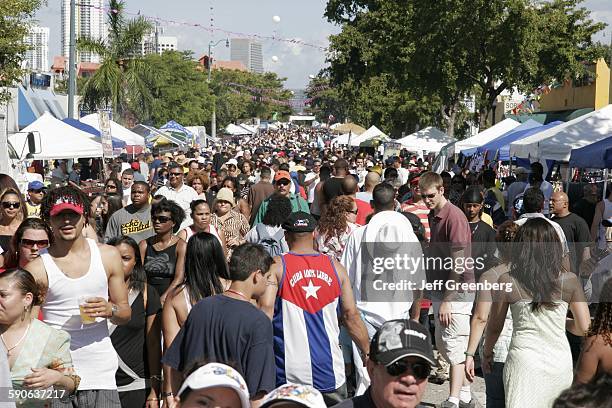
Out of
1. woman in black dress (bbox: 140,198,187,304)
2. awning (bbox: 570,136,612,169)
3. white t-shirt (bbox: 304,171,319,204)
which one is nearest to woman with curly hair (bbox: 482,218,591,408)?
woman in black dress (bbox: 140,198,187,304)

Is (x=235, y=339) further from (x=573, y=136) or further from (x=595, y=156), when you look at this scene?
(x=573, y=136)

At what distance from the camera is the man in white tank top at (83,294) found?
5309 millimetres

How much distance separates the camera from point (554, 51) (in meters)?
30.2

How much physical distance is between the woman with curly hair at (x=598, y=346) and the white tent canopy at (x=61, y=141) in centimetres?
1594

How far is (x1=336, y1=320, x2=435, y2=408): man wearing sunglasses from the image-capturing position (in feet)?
10.6

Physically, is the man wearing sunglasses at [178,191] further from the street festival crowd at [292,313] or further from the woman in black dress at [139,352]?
the woman in black dress at [139,352]

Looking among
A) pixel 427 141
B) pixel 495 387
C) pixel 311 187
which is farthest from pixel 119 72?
pixel 495 387

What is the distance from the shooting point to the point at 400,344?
3.26m

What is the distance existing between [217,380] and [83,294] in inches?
108

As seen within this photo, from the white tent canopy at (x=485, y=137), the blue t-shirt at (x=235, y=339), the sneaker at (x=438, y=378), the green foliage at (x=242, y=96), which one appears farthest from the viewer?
the green foliage at (x=242, y=96)

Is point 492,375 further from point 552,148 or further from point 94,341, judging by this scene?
point 552,148

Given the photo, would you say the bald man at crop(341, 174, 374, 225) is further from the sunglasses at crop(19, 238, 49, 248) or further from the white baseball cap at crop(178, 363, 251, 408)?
the white baseball cap at crop(178, 363, 251, 408)

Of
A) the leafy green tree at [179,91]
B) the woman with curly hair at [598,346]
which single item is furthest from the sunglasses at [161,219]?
the leafy green tree at [179,91]

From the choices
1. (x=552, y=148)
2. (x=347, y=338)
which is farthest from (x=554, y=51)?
(x=347, y=338)
